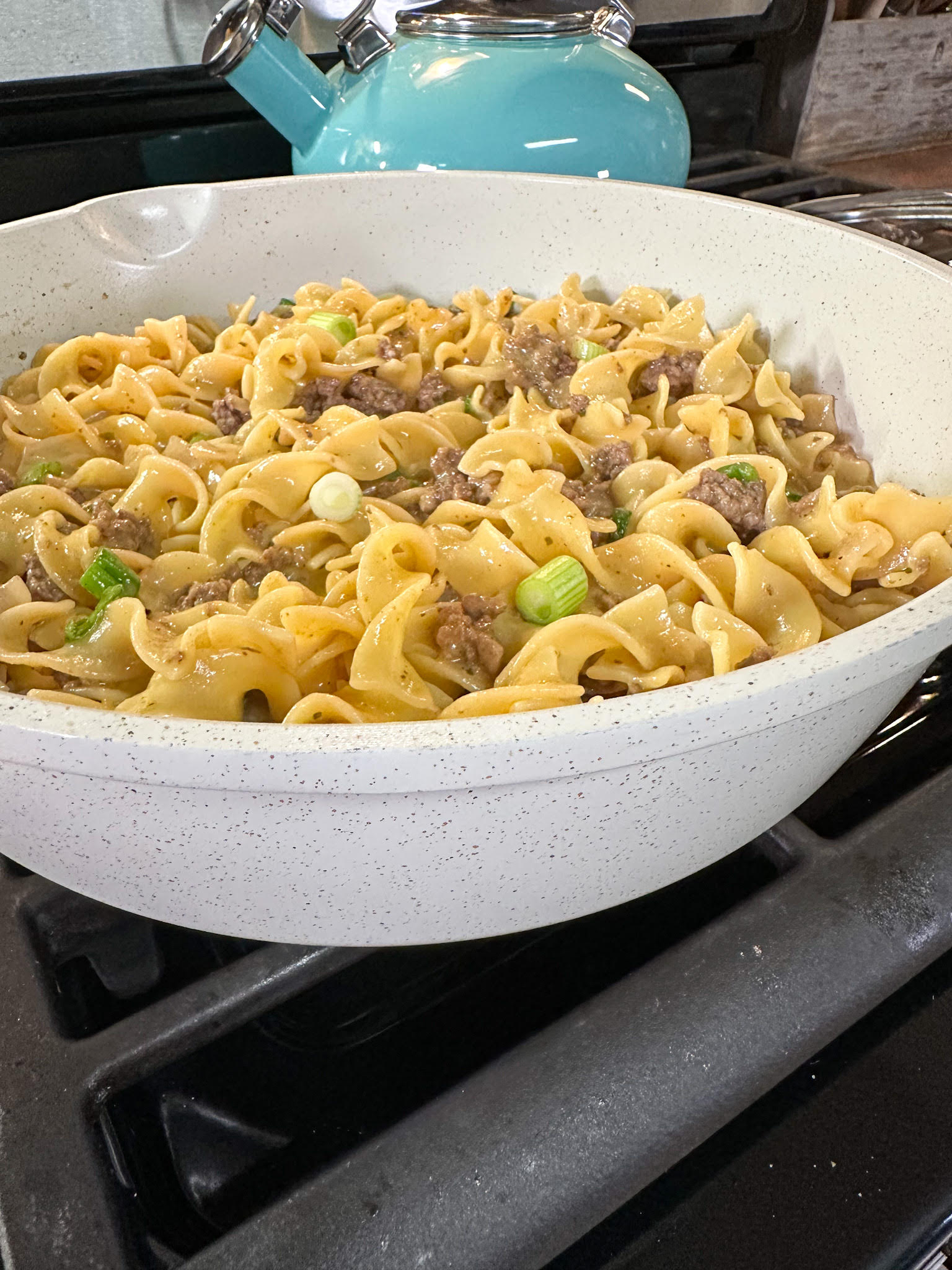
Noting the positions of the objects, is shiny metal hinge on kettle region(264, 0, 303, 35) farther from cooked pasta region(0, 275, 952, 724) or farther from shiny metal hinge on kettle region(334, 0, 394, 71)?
cooked pasta region(0, 275, 952, 724)

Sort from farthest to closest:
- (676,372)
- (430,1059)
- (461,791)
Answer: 1. (676,372)
2. (430,1059)
3. (461,791)

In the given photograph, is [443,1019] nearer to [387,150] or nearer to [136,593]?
[136,593]

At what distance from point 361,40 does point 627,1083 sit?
2807mm

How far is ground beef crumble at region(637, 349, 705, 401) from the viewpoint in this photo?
2553 millimetres

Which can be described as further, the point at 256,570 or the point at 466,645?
the point at 256,570

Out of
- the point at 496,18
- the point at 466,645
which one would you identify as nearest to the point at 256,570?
the point at 466,645

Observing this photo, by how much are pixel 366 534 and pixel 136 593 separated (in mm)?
484

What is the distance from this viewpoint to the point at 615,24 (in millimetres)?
3021

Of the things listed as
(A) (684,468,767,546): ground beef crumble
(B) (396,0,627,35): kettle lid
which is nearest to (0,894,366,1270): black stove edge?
(A) (684,468,767,546): ground beef crumble

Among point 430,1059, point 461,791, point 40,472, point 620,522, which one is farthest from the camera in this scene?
point 40,472

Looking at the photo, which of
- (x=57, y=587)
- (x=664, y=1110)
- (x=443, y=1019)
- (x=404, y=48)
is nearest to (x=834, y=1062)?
(x=664, y=1110)

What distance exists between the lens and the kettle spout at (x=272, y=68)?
2.53 metres

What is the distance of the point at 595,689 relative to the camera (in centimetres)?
177

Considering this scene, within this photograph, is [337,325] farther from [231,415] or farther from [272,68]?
[272,68]
